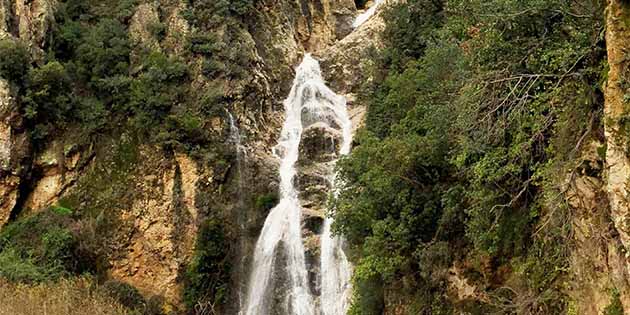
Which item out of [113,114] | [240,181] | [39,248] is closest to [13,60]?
[113,114]

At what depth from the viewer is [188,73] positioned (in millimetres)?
27344

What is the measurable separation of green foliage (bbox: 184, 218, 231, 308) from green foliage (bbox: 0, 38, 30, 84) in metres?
10.4

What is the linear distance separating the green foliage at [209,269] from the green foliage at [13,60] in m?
A: 10.4

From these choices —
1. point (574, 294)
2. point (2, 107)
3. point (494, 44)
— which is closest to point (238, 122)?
point (2, 107)

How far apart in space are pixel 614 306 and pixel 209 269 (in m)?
17.0

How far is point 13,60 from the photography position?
2469 cm

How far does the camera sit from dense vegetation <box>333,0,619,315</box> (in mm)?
9820

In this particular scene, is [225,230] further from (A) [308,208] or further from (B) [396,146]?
(B) [396,146]

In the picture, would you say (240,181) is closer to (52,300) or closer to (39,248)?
(39,248)

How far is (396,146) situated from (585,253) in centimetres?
623

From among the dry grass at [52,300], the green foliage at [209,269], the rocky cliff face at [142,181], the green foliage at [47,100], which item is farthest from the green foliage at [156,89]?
the dry grass at [52,300]

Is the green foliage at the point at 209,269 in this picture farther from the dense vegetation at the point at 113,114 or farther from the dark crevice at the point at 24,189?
the dark crevice at the point at 24,189

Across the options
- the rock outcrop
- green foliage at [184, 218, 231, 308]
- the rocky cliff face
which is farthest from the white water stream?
the rock outcrop

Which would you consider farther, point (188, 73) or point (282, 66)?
point (282, 66)
